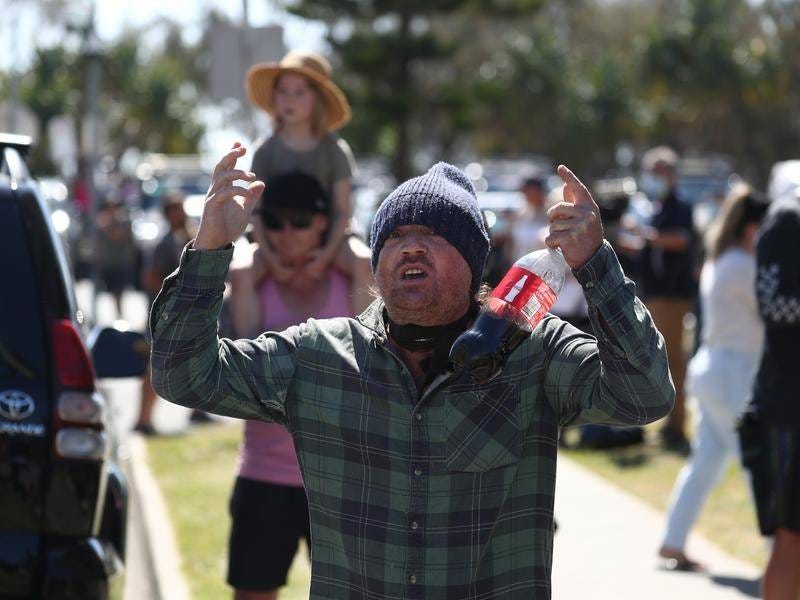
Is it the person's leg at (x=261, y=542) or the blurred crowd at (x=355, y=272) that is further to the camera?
the blurred crowd at (x=355, y=272)

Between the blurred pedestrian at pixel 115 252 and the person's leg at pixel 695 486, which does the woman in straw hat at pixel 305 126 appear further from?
the blurred pedestrian at pixel 115 252

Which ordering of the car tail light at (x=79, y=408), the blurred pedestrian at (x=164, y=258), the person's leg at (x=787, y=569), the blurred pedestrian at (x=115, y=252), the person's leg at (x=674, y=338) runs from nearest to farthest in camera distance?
1. the car tail light at (x=79, y=408)
2. the person's leg at (x=787, y=569)
3. the person's leg at (x=674, y=338)
4. the blurred pedestrian at (x=164, y=258)
5. the blurred pedestrian at (x=115, y=252)

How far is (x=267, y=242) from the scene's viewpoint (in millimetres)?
A: 4789

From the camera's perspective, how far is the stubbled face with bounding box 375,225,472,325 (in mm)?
2883

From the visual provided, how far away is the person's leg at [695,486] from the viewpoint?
695cm

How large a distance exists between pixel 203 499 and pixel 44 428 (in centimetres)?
481

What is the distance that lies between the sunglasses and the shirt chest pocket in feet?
6.38

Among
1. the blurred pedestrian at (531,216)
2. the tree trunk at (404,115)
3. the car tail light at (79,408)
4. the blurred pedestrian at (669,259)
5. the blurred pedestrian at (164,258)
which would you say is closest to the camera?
the car tail light at (79,408)

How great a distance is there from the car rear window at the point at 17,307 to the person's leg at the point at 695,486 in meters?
3.81

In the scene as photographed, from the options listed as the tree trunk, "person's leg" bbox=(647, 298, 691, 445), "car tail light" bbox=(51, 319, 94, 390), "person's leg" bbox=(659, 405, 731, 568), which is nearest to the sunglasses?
"car tail light" bbox=(51, 319, 94, 390)

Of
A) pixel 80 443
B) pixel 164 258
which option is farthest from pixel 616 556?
pixel 164 258

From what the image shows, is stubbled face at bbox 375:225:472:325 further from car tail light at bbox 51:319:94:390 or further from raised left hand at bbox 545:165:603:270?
car tail light at bbox 51:319:94:390

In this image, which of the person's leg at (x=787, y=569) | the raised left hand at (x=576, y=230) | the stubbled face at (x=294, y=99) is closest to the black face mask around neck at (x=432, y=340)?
the raised left hand at (x=576, y=230)

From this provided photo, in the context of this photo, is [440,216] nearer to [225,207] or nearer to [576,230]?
[576,230]
